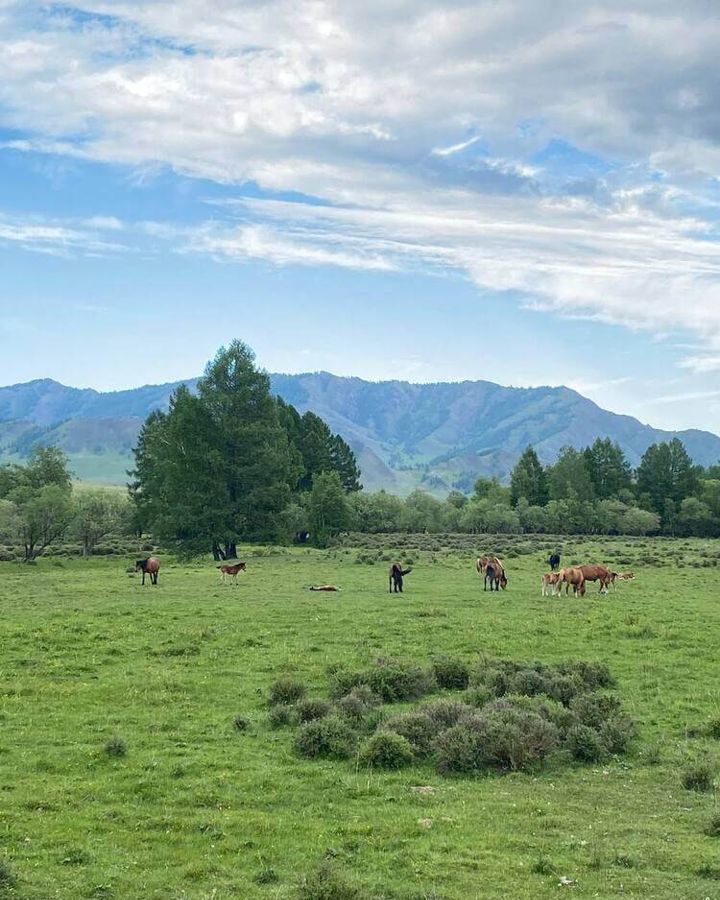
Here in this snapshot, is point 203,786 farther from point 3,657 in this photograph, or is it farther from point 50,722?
point 3,657

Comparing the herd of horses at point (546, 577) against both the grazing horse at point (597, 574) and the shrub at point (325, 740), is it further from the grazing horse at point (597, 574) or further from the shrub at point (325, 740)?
the shrub at point (325, 740)

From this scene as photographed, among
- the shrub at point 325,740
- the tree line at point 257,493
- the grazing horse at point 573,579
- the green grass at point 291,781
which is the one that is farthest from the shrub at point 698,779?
the tree line at point 257,493

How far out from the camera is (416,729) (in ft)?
54.0

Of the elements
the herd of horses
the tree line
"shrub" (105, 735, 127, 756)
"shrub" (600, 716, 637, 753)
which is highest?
the tree line

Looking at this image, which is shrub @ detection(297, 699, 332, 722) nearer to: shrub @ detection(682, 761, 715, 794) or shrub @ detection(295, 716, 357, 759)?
shrub @ detection(295, 716, 357, 759)

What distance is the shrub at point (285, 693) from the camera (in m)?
19.7

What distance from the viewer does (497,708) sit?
1719 centimetres

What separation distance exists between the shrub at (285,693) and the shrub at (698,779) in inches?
353

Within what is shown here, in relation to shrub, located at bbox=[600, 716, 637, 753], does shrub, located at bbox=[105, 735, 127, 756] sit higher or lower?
lower

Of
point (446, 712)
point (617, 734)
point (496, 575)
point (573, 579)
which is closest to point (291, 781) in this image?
point (446, 712)

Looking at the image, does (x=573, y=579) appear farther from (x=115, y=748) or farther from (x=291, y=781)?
(x=115, y=748)

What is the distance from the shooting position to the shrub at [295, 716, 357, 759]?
16141 mm

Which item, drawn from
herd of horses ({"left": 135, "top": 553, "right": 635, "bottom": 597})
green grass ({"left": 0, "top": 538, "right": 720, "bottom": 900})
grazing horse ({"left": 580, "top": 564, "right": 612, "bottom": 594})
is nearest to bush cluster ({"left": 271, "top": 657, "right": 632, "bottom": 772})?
green grass ({"left": 0, "top": 538, "right": 720, "bottom": 900})

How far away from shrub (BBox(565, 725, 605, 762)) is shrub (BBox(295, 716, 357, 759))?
4.38m
